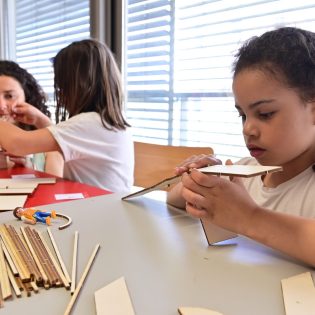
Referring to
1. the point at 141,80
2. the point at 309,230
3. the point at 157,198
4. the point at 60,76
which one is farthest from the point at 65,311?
the point at 141,80

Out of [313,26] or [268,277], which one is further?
[313,26]

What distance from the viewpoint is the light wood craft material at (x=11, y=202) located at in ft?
2.55

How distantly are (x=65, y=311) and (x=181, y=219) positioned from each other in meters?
0.35

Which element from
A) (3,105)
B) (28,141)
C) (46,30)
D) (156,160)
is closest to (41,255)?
(28,141)

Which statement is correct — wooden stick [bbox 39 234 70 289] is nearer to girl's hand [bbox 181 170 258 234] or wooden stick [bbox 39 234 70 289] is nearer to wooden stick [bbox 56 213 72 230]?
wooden stick [bbox 56 213 72 230]

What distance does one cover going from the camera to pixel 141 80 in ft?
6.48

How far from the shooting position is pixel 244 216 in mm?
526

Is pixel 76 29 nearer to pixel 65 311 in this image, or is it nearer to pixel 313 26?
pixel 313 26

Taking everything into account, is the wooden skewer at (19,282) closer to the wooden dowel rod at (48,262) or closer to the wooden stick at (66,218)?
the wooden dowel rod at (48,262)

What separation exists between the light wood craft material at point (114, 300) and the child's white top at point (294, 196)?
411 mm

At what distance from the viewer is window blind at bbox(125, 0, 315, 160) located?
1474 mm

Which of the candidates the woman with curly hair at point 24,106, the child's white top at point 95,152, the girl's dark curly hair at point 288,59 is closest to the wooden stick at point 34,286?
the girl's dark curly hair at point 288,59

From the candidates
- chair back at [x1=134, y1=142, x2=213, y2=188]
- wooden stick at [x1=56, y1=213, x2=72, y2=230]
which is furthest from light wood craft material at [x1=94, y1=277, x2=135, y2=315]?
chair back at [x1=134, y1=142, x2=213, y2=188]

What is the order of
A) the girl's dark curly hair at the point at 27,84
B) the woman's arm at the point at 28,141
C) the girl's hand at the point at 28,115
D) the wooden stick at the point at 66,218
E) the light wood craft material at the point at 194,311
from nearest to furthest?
the light wood craft material at the point at 194,311
the wooden stick at the point at 66,218
the woman's arm at the point at 28,141
the girl's hand at the point at 28,115
the girl's dark curly hair at the point at 27,84
